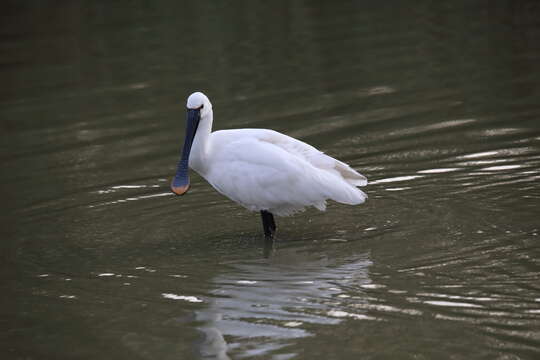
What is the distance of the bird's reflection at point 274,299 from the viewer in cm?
657

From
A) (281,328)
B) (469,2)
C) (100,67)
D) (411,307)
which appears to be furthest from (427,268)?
(469,2)

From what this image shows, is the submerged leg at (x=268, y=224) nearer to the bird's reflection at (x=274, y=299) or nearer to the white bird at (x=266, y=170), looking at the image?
the white bird at (x=266, y=170)

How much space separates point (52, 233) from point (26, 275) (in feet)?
3.29

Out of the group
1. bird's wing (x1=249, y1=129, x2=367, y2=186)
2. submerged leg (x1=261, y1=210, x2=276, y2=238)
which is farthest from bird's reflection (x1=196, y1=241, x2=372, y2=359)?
bird's wing (x1=249, y1=129, x2=367, y2=186)

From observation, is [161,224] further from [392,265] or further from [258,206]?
[392,265]

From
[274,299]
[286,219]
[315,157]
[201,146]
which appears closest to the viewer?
[274,299]

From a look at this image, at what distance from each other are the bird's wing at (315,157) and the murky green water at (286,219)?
387 mm

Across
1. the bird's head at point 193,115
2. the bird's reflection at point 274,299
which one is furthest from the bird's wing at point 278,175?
the bird's reflection at point 274,299

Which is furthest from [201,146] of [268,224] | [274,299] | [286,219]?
[274,299]

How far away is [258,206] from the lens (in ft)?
28.8

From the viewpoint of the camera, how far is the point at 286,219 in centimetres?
953

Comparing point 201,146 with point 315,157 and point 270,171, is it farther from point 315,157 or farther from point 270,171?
point 315,157

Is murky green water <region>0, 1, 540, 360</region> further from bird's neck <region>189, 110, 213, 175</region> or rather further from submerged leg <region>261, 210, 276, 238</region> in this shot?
bird's neck <region>189, 110, 213, 175</region>

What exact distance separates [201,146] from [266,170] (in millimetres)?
600
